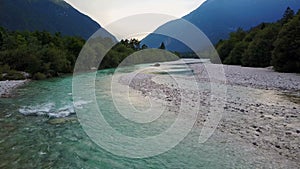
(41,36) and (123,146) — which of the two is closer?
(123,146)

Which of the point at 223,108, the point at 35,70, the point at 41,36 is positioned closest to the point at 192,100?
the point at 223,108

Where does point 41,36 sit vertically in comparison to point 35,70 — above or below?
above

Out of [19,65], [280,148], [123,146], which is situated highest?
[19,65]

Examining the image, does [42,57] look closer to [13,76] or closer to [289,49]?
[13,76]

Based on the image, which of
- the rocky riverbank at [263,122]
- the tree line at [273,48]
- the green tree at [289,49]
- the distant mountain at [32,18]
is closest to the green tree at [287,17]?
the tree line at [273,48]

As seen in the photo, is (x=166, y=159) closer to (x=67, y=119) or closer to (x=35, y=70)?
(x=67, y=119)

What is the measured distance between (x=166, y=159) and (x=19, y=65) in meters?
35.3

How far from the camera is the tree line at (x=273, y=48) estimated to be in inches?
1271

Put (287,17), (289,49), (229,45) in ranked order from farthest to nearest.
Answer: (229,45) → (287,17) → (289,49)

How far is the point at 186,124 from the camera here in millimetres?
10031

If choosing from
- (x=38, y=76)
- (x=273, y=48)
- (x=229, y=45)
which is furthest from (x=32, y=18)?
(x=273, y=48)

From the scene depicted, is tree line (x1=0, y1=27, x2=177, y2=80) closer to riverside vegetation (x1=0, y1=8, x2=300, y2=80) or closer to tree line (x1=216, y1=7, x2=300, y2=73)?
riverside vegetation (x1=0, y1=8, x2=300, y2=80)

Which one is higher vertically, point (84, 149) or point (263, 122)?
point (263, 122)

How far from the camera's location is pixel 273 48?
44.7 m
